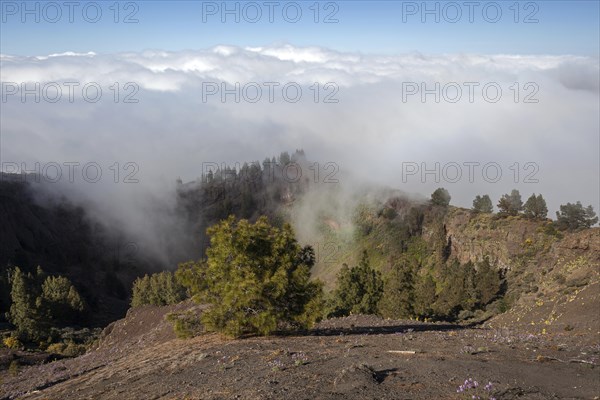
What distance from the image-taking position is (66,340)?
64.4m

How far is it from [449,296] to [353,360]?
44400 millimetres

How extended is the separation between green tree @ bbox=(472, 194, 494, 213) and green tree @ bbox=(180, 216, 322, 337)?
236 feet

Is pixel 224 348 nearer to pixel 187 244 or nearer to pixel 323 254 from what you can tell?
pixel 323 254

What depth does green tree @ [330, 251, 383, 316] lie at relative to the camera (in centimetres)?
5483

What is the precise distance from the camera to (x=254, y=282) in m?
25.1

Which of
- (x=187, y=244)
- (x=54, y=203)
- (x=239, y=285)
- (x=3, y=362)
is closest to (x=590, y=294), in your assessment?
(x=239, y=285)

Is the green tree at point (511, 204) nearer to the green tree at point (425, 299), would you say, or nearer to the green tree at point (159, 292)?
the green tree at point (425, 299)

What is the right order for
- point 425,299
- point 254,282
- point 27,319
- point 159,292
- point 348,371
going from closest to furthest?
point 348,371
point 254,282
point 425,299
point 27,319
point 159,292

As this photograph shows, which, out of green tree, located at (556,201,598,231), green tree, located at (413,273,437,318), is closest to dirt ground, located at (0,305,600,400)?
green tree, located at (413,273,437,318)

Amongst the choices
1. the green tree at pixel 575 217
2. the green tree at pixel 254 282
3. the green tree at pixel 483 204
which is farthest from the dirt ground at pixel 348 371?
the green tree at pixel 483 204

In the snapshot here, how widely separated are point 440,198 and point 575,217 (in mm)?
30262

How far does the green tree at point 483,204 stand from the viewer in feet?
302

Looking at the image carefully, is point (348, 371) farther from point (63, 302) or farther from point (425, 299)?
point (63, 302)

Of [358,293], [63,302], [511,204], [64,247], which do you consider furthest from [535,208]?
[64,247]
